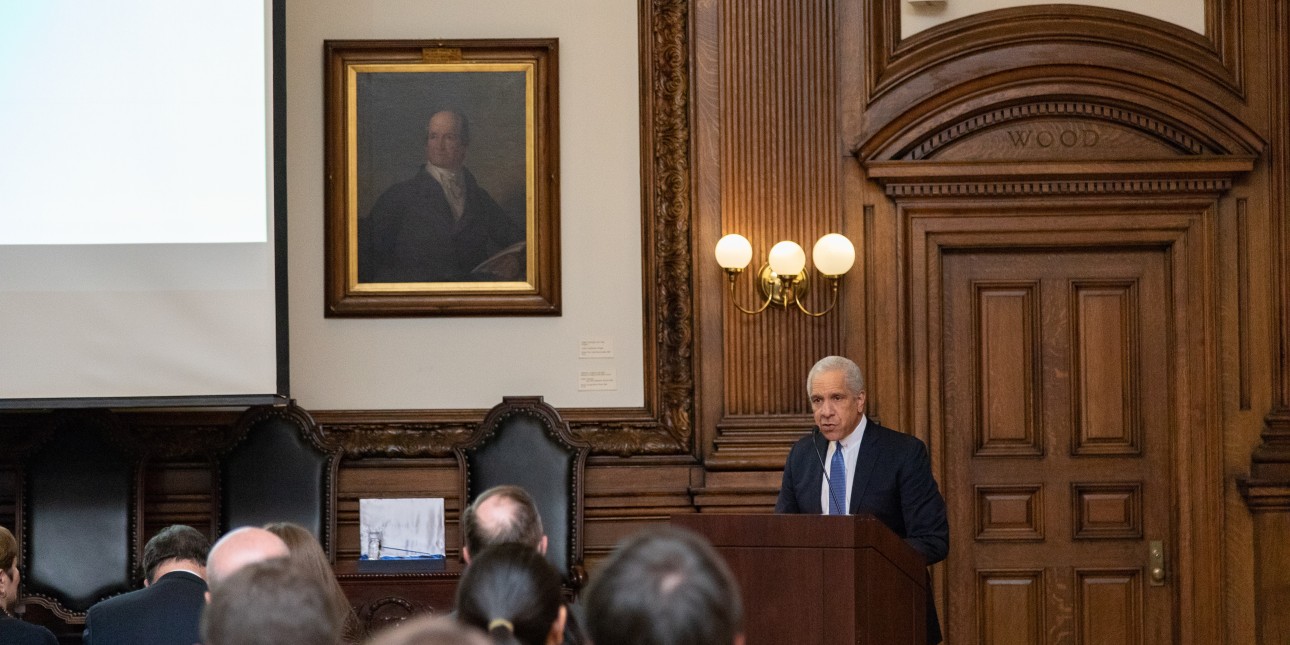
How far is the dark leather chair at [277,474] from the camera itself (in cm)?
688

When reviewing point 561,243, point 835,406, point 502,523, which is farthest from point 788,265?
point 502,523

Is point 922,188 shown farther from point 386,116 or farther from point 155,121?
point 155,121

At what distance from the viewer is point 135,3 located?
6.57 m

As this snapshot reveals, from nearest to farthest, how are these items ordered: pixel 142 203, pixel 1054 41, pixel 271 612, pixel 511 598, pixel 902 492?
pixel 271 612 < pixel 511 598 < pixel 902 492 < pixel 142 203 < pixel 1054 41

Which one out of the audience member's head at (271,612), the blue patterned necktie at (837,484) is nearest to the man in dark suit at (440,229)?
the blue patterned necktie at (837,484)

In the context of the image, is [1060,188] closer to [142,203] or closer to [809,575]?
[809,575]

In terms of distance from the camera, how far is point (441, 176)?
719 centimetres

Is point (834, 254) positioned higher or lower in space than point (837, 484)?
higher

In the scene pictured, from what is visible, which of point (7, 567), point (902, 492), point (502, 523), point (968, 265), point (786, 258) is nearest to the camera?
point (502, 523)

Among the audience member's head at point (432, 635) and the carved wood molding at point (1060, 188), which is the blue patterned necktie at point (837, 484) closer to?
the carved wood molding at point (1060, 188)

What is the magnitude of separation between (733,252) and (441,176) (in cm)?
150

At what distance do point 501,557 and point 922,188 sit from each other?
5032mm

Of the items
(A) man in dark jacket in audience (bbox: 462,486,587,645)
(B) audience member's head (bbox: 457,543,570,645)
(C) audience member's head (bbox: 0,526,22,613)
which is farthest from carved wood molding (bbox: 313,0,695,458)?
(B) audience member's head (bbox: 457,543,570,645)

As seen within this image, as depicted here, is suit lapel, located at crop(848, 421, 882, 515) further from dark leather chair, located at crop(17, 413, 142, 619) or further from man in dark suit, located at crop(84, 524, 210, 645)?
dark leather chair, located at crop(17, 413, 142, 619)
